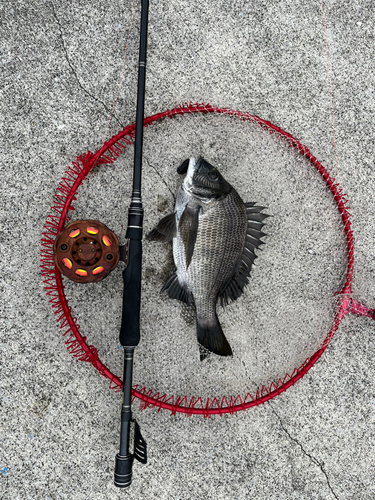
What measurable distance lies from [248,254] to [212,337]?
44 cm

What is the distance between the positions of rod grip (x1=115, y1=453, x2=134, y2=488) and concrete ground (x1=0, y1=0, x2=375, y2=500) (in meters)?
0.34

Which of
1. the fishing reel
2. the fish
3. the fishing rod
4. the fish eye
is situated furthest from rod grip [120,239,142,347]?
the fish eye

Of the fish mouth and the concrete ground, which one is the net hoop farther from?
the fish mouth

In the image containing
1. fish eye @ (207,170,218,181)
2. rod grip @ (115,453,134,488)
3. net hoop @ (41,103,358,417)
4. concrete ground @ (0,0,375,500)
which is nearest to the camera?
rod grip @ (115,453,134,488)

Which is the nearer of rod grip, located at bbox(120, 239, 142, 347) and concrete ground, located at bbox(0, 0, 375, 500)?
rod grip, located at bbox(120, 239, 142, 347)

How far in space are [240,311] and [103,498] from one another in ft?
4.05

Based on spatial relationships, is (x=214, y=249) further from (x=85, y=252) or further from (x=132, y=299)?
(x=85, y=252)

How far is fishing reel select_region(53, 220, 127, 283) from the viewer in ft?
5.58

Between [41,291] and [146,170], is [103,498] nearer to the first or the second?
[41,291]

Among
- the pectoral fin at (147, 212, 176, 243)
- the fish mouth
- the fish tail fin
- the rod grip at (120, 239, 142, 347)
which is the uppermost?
the fish mouth

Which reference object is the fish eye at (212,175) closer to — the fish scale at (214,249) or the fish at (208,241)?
the fish at (208,241)

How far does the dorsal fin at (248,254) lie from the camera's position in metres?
1.83

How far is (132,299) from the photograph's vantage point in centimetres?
171

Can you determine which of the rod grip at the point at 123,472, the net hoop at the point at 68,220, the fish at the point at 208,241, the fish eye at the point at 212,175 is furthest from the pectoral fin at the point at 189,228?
the rod grip at the point at 123,472
